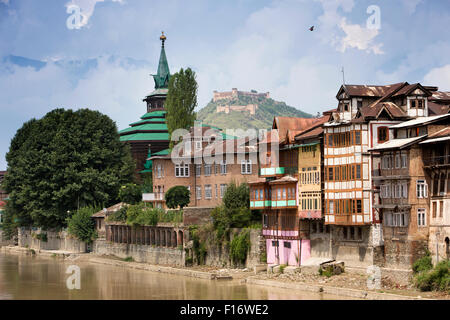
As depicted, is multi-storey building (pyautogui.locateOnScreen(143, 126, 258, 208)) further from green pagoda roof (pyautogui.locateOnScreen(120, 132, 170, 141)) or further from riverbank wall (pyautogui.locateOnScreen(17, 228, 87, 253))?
green pagoda roof (pyautogui.locateOnScreen(120, 132, 170, 141))

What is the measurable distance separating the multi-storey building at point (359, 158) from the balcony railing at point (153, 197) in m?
28.4

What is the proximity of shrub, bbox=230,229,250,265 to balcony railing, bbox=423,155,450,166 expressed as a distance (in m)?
19.0

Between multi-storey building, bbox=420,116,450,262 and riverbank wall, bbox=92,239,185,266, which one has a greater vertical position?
multi-storey building, bbox=420,116,450,262

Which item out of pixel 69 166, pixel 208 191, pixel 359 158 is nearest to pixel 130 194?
pixel 69 166

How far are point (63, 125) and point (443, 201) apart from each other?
53.8 meters

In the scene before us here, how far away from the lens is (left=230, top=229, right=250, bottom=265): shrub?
64250 millimetres

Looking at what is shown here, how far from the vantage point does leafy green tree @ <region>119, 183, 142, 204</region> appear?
85.6 meters

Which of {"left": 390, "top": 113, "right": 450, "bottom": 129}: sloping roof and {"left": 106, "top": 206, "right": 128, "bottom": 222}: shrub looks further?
{"left": 106, "top": 206, "right": 128, "bottom": 222}: shrub

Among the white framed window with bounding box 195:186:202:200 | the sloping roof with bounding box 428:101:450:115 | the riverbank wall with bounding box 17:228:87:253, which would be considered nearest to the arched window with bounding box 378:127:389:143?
the sloping roof with bounding box 428:101:450:115

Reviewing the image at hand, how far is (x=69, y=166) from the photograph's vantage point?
292 ft

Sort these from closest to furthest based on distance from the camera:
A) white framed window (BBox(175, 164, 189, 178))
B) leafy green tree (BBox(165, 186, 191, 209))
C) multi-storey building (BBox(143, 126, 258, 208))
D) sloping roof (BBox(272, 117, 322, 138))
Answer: sloping roof (BBox(272, 117, 322, 138)) < multi-storey building (BBox(143, 126, 258, 208)) < leafy green tree (BBox(165, 186, 191, 209)) < white framed window (BBox(175, 164, 189, 178))
